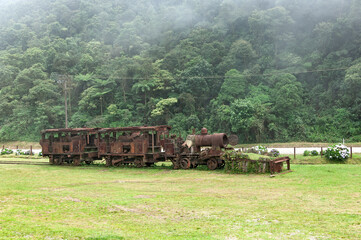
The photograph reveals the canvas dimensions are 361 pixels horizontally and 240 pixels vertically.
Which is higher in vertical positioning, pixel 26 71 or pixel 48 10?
pixel 48 10

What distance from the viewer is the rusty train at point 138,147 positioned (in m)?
18.1

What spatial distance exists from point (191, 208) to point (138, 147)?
37.6 feet

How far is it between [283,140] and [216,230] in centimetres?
3254

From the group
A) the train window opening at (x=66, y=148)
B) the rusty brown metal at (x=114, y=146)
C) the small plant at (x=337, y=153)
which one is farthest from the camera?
the train window opening at (x=66, y=148)

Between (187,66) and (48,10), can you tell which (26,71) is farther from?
(48,10)

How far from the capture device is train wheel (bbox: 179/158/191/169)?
60.3 feet

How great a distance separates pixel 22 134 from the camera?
2004 inches

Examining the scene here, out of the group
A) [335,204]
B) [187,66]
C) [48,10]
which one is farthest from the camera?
[48,10]

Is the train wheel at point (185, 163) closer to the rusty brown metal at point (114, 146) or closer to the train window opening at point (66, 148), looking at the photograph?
the rusty brown metal at point (114, 146)

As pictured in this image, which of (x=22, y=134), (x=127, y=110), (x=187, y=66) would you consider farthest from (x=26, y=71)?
(x=187, y=66)

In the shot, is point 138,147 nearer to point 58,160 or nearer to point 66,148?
point 66,148

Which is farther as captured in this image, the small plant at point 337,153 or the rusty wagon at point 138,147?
the small plant at point 337,153

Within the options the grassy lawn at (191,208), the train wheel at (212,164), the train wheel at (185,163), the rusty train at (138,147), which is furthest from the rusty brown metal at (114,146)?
the grassy lawn at (191,208)

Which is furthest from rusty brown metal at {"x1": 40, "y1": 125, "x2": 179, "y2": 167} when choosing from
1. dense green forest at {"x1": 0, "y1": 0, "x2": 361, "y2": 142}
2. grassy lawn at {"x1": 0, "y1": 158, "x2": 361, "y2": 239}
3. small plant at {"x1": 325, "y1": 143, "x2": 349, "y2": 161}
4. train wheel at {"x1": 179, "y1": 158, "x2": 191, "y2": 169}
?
dense green forest at {"x1": 0, "y1": 0, "x2": 361, "y2": 142}
